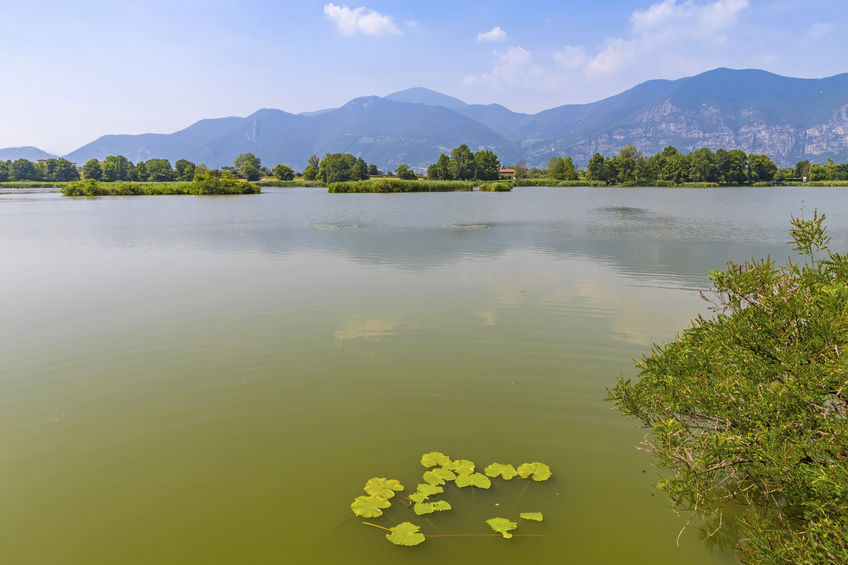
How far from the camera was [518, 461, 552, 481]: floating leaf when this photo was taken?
651 centimetres

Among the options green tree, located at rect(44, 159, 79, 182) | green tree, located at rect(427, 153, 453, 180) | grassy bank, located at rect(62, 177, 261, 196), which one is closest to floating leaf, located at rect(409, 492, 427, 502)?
grassy bank, located at rect(62, 177, 261, 196)

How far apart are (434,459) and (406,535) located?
1544mm

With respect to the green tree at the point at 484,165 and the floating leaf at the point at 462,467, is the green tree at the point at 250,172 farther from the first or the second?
the floating leaf at the point at 462,467

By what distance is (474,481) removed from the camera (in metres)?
6.34

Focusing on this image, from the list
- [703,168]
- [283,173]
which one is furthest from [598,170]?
[283,173]

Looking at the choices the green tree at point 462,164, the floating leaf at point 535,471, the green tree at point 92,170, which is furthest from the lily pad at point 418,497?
the green tree at point 92,170

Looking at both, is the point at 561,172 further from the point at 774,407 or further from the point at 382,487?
the point at 774,407

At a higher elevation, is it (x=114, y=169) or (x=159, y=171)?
(x=114, y=169)

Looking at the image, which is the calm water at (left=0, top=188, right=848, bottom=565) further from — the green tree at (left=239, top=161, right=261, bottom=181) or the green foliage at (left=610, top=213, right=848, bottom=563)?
the green tree at (left=239, top=161, right=261, bottom=181)

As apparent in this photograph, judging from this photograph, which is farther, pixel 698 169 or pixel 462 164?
pixel 462 164

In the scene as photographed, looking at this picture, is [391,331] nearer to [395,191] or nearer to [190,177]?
[395,191]

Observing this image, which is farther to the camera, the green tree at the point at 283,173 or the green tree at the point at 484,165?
the green tree at the point at 283,173

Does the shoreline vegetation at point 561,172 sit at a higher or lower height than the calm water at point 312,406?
higher

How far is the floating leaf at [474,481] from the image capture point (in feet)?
20.6
